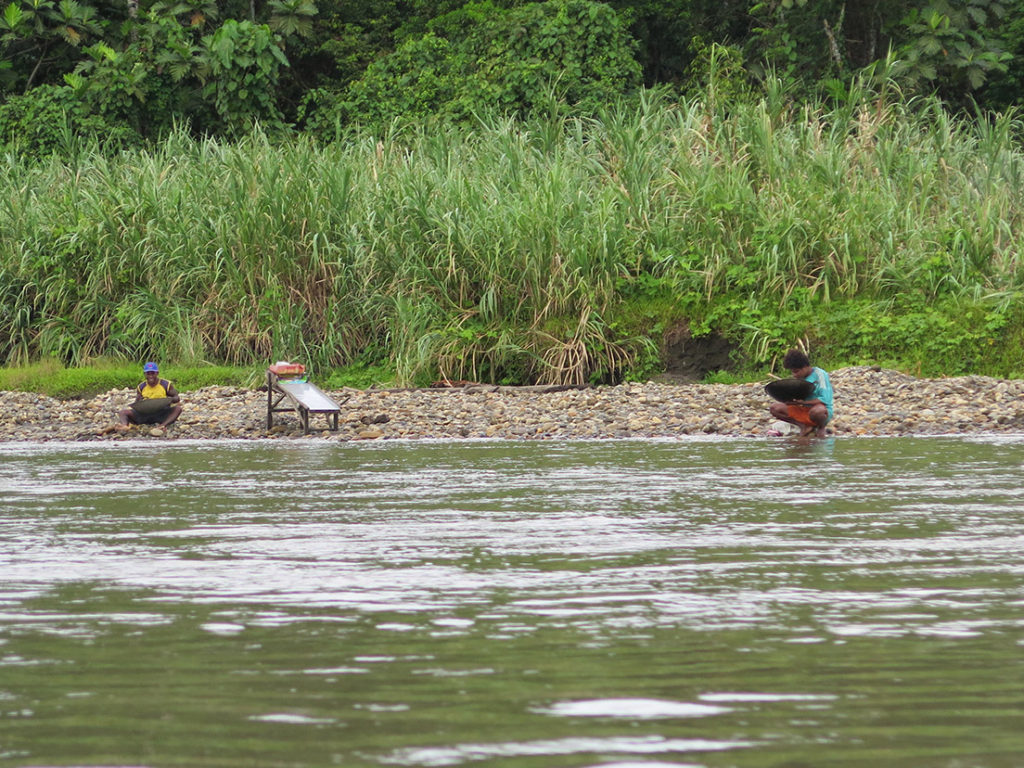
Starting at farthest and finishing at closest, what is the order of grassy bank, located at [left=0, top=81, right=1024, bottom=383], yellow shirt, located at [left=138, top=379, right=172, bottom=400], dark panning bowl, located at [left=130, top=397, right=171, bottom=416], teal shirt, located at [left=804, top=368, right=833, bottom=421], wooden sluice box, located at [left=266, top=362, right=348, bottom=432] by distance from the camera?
grassy bank, located at [left=0, top=81, right=1024, bottom=383] < yellow shirt, located at [left=138, top=379, right=172, bottom=400] < dark panning bowl, located at [left=130, top=397, right=171, bottom=416] < wooden sluice box, located at [left=266, top=362, right=348, bottom=432] < teal shirt, located at [left=804, top=368, right=833, bottom=421]

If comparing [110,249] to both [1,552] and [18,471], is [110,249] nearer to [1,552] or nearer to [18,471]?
[18,471]

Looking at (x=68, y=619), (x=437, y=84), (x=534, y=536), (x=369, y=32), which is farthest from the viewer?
(x=369, y=32)

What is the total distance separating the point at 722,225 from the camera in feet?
56.4

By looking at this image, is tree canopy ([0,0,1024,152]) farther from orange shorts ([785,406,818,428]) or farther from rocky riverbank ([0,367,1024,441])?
orange shorts ([785,406,818,428])

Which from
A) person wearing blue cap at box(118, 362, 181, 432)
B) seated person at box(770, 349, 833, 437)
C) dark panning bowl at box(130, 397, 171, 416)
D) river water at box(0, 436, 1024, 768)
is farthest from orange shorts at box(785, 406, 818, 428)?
dark panning bowl at box(130, 397, 171, 416)

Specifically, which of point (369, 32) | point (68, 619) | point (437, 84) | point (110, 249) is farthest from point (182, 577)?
point (369, 32)

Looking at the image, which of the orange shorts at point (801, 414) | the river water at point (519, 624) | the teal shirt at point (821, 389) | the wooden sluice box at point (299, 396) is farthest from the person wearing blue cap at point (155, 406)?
the teal shirt at point (821, 389)

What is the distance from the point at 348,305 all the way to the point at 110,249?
3.13m

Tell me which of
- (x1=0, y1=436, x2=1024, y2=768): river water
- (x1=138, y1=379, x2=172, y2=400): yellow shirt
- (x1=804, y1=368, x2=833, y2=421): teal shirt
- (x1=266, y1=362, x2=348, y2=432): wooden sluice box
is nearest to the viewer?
(x1=0, y1=436, x2=1024, y2=768): river water

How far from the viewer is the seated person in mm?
12391

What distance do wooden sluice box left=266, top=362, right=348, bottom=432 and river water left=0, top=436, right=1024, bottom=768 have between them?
13.3 ft

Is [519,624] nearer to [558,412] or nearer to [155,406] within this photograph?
[558,412]

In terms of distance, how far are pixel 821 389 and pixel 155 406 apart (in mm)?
5977

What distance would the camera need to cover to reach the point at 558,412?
14102 millimetres
